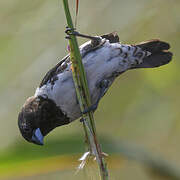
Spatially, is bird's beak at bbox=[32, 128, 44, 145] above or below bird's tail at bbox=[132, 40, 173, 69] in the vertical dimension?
below

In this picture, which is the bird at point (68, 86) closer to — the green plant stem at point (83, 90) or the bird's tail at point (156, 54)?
the bird's tail at point (156, 54)

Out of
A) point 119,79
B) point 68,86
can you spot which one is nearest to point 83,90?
point 68,86

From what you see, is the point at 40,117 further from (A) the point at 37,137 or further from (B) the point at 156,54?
(B) the point at 156,54

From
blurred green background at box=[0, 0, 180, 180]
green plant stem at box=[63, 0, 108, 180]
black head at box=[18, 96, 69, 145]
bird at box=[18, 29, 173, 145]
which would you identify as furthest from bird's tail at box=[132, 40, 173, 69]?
green plant stem at box=[63, 0, 108, 180]

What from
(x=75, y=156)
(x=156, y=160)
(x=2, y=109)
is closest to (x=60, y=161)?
(x=75, y=156)

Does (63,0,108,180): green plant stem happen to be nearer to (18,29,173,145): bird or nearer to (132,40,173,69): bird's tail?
(18,29,173,145): bird

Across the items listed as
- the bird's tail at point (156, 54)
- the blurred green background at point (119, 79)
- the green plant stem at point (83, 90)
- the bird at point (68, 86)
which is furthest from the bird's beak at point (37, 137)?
the bird's tail at point (156, 54)

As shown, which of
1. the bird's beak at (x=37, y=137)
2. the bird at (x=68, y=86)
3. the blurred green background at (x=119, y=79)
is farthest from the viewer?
the blurred green background at (x=119, y=79)
